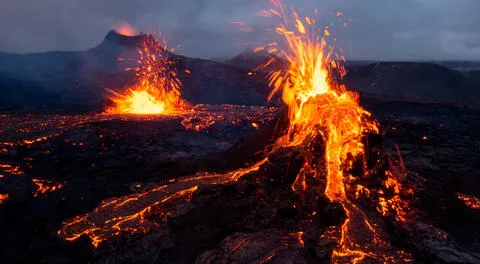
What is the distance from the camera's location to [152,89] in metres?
42.4

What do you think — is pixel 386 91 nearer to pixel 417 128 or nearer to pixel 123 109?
pixel 417 128

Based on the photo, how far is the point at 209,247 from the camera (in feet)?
26.2

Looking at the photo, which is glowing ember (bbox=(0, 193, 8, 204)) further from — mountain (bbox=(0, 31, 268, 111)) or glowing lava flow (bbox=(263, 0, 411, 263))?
mountain (bbox=(0, 31, 268, 111))

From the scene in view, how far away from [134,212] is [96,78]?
4986cm

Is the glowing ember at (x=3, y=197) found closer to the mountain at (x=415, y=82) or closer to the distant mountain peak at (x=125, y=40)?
the mountain at (x=415, y=82)

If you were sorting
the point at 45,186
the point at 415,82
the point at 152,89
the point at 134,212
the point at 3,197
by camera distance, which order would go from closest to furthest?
the point at 134,212
the point at 3,197
the point at 45,186
the point at 152,89
the point at 415,82

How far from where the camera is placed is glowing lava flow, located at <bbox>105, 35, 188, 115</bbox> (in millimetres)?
32469

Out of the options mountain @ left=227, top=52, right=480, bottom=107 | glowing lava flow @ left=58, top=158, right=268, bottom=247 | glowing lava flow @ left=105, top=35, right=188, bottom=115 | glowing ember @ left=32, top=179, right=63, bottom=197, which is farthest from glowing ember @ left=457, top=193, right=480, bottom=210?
mountain @ left=227, top=52, right=480, bottom=107

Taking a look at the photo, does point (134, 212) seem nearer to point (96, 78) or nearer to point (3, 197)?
point (3, 197)

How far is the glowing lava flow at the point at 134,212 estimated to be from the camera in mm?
8961

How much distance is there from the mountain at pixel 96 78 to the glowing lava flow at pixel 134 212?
25260 millimetres

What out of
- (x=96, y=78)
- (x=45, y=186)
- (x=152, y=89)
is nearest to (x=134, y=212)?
(x=45, y=186)

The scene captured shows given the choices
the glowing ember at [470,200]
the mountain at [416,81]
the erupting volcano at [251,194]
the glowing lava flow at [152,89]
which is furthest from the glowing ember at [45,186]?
the mountain at [416,81]

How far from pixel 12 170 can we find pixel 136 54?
51.7 meters
